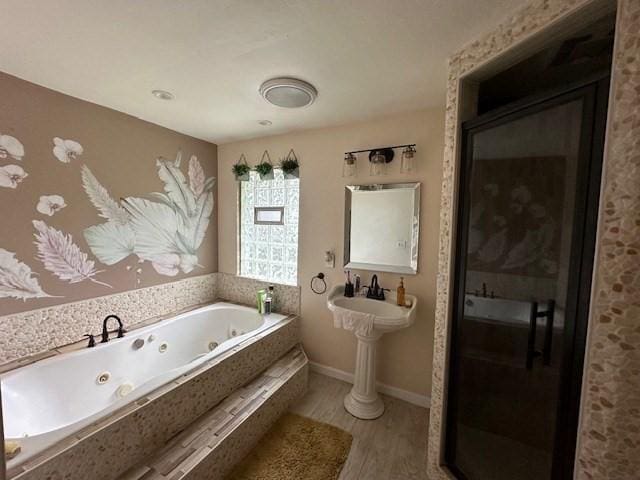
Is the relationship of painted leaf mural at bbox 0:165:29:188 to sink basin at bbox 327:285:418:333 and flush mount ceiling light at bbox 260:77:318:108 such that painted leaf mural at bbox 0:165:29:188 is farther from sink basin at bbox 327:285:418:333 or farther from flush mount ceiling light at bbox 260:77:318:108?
sink basin at bbox 327:285:418:333

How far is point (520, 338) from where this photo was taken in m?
1.24

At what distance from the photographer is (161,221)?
2557 mm

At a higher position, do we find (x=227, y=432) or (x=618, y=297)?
(x=618, y=297)

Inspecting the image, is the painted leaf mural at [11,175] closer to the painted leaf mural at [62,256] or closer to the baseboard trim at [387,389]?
the painted leaf mural at [62,256]

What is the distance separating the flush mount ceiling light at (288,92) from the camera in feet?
5.52

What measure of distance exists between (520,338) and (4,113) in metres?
3.26

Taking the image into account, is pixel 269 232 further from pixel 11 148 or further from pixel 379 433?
pixel 379 433

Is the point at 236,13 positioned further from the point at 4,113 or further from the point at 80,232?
the point at 80,232

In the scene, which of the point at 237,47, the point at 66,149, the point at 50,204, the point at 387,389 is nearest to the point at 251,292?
the point at 387,389

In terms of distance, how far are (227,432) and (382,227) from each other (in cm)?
188

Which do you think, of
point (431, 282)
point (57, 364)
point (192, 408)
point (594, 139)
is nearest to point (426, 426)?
point (431, 282)

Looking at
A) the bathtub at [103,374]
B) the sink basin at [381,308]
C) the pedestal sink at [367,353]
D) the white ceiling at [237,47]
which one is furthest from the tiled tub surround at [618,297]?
the bathtub at [103,374]

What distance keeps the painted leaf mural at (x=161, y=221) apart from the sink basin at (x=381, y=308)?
172 cm

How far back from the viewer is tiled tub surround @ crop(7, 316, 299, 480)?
113 centimetres
